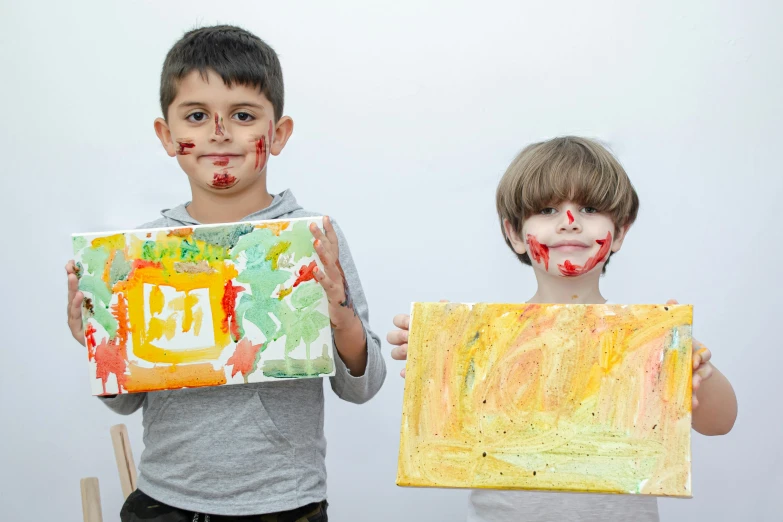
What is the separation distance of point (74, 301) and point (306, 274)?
1.27 ft

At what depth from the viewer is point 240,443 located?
1470mm

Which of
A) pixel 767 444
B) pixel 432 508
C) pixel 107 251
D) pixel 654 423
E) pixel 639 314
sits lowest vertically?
pixel 432 508

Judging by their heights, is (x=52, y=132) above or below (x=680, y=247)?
above

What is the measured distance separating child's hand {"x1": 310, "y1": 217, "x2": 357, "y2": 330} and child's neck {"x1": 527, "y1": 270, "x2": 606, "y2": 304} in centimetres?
36

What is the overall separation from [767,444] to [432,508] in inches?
35.7

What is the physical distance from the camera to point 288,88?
8.05 feet

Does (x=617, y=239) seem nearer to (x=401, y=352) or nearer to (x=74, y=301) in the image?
(x=401, y=352)

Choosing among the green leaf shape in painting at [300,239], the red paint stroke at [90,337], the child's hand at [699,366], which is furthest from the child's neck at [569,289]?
the red paint stroke at [90,337]

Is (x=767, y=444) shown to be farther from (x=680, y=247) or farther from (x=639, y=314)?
(x=639, y=314)

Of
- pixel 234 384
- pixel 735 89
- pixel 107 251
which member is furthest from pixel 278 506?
pixel 735 89

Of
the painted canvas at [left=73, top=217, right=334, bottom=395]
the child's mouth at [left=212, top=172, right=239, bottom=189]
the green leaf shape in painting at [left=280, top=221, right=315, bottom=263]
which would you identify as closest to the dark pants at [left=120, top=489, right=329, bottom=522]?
the painted canvas at [left=73, top=217, right=334, bottom=395]

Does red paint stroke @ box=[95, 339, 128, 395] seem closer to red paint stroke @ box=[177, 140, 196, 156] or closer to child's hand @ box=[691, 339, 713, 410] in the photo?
red paint stroke @ box=[177, 140, 196, 156]

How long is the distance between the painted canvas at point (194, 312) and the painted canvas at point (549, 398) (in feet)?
0.72

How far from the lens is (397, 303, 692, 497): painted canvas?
4.23 feet
